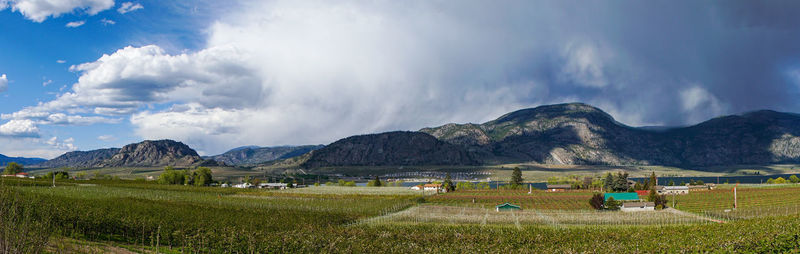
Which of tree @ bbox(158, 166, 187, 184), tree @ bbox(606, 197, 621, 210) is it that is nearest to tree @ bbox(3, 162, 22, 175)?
tree @ bbox(158, 166, 187, 184)

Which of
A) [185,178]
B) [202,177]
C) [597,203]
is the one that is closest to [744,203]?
[597,203]

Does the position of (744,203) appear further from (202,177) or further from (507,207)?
(202,177)

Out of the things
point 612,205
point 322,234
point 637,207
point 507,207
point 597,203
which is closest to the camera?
point 322,234

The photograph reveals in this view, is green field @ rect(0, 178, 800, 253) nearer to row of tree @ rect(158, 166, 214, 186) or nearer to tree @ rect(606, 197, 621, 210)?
tree @ rect(606, 197, 621, 210)

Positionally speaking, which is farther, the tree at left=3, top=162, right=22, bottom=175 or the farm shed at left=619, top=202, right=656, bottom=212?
the tree at left=3, top=162, right=22, bottom=175

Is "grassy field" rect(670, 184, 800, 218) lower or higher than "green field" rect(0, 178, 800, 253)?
lower

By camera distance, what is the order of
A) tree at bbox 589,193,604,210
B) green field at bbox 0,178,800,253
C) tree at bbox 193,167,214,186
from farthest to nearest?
tree at bbox 193,167,214,186 < tree at bbox 589,193,604,210 < green field at bbox 0,178,800,253

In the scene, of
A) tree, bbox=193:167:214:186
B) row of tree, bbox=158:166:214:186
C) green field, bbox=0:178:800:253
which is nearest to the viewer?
green field, bbox=0:178:800:253

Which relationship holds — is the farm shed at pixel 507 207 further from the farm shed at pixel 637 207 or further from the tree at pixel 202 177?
the tree at pixel 202 177

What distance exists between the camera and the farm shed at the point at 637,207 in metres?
91.4

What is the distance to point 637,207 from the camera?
92125 mm

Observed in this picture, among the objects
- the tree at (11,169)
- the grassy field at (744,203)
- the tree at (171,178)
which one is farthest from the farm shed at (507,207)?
the tree at (11,169)

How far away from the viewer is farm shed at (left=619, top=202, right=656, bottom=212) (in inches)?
3597

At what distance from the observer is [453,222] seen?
230ft
